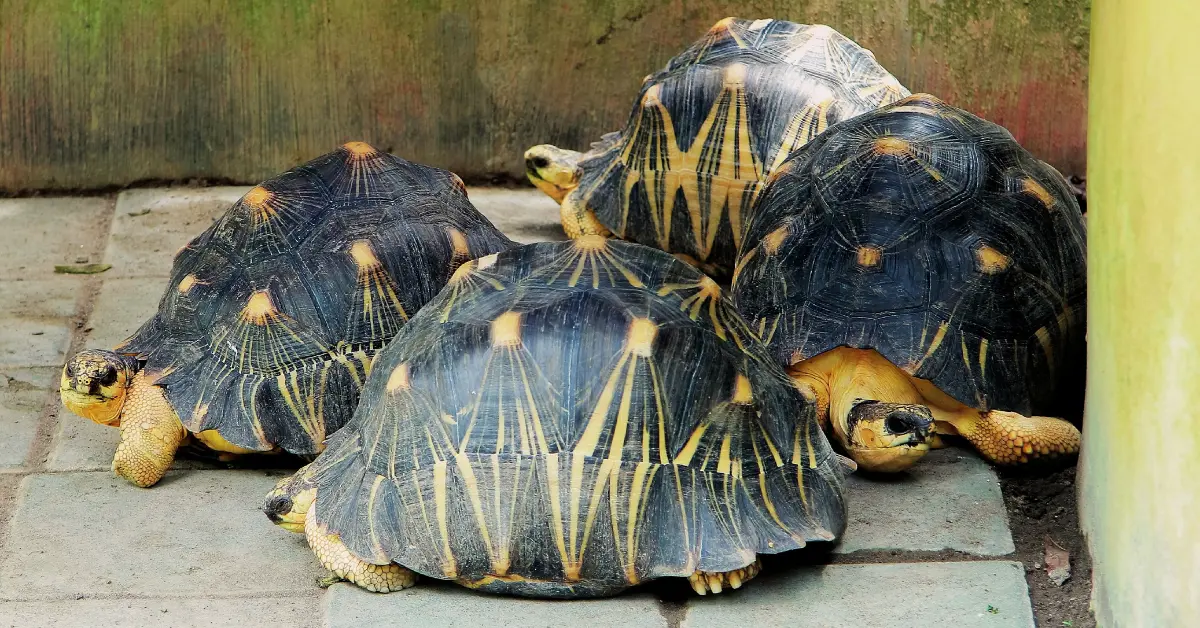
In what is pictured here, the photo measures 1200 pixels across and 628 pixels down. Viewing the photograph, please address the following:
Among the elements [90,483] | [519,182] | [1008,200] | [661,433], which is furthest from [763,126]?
[90,483]

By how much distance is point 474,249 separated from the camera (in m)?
4.36

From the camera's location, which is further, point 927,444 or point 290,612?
point 927,444

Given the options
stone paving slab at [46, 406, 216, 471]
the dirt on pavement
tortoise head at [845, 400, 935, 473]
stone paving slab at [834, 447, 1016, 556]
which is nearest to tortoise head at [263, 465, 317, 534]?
stone paving slab at [46, 406, 216, 471]

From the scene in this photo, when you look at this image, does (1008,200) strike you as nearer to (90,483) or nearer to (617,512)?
(617,512)

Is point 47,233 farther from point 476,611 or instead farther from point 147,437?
point 476,611

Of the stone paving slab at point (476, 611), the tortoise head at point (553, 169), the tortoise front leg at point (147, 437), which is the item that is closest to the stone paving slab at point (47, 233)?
the tortoise front leg at point (147, 437)

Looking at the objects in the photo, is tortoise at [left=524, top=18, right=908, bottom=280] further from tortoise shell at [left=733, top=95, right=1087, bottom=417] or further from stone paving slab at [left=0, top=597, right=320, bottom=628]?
stone paving slab at [left=0, top=597, right=320, bottom=628]

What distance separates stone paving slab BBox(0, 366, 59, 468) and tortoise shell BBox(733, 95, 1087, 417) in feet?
7.00

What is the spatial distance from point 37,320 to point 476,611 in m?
2.46

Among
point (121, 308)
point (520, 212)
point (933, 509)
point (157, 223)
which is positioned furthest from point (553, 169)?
point (933, 509)

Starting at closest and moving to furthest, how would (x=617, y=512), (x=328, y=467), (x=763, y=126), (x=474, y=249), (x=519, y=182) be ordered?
(x=617, y=512)
(x=328, y=467)
(x=474, y=249)
(x=763, y=126)
(x=519, y=182)

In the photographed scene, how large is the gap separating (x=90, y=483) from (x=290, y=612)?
98 centimetres

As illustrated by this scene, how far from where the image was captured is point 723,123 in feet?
16.6

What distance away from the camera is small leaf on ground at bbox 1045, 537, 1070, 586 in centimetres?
343
